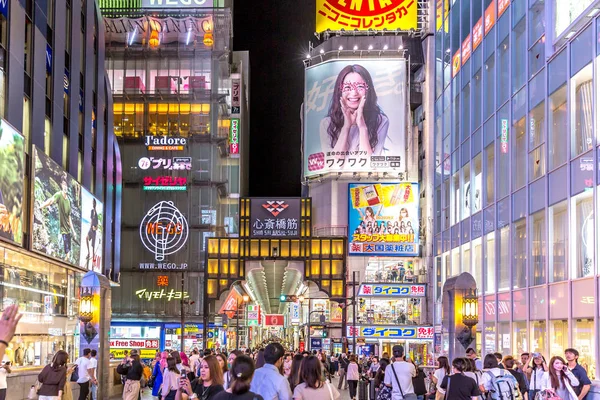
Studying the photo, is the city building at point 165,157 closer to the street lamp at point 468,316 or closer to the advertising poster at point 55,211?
the advertising poster at point 55,211

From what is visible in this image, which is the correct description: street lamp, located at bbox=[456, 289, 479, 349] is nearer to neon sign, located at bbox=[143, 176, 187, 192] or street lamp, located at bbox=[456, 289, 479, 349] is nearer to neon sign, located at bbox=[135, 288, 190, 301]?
neon sign, located at bbox=[135, 288, 190, 301]

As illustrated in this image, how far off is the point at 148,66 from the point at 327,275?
22813mm

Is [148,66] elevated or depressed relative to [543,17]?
elevated

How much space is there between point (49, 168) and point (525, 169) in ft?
53.1

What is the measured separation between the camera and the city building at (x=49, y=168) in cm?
2795

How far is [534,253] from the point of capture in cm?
3005

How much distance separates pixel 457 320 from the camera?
3002 cm

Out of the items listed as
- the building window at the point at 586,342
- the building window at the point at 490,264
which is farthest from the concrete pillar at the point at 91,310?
the building window at the point at 586,342

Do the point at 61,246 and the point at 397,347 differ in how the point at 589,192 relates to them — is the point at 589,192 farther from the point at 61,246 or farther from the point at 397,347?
the point at 61,246

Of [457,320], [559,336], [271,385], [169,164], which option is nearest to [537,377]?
[559,336]

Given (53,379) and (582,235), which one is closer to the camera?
(53,379)

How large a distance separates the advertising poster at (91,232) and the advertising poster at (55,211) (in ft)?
3.10

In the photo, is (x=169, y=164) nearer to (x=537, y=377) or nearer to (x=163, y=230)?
(x=163, y=230)

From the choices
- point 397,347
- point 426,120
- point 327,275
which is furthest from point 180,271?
point 397,347
